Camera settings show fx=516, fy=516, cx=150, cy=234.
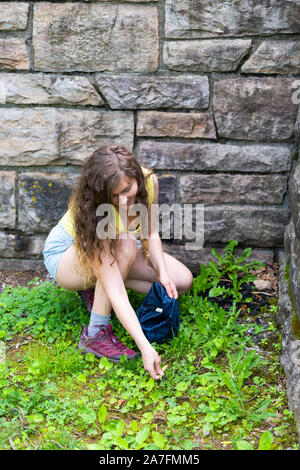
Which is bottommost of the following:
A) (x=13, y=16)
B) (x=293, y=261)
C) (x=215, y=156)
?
(x=293, y=261)

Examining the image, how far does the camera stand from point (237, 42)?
282 centimetres

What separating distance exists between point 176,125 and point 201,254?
0.82m

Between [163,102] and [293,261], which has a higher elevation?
[163,102]

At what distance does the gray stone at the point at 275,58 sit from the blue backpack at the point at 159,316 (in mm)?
1322

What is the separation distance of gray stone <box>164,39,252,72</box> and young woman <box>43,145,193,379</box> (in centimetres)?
68

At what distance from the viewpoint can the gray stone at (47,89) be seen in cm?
293

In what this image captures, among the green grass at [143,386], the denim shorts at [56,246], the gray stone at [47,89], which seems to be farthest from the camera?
the gray stone at [47,89]

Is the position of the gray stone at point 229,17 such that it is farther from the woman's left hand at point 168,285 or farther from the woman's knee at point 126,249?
the woman's left hand at point 168,285

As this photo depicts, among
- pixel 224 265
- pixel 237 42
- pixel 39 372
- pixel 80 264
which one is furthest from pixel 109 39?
pixel 39 372

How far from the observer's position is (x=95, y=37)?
2.85 m

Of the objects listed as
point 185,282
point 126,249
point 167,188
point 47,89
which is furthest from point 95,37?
point 185,282

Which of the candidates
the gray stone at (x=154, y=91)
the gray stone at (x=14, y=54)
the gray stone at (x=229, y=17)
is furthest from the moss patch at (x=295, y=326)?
the gray stone at (x=14, y=54)

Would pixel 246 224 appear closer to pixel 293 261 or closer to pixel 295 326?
pixel 293 261

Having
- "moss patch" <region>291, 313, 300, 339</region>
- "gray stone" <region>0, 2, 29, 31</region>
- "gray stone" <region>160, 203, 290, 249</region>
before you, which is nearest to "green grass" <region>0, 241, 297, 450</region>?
"moss patch" <region>291, 313, 300, 339</region>
